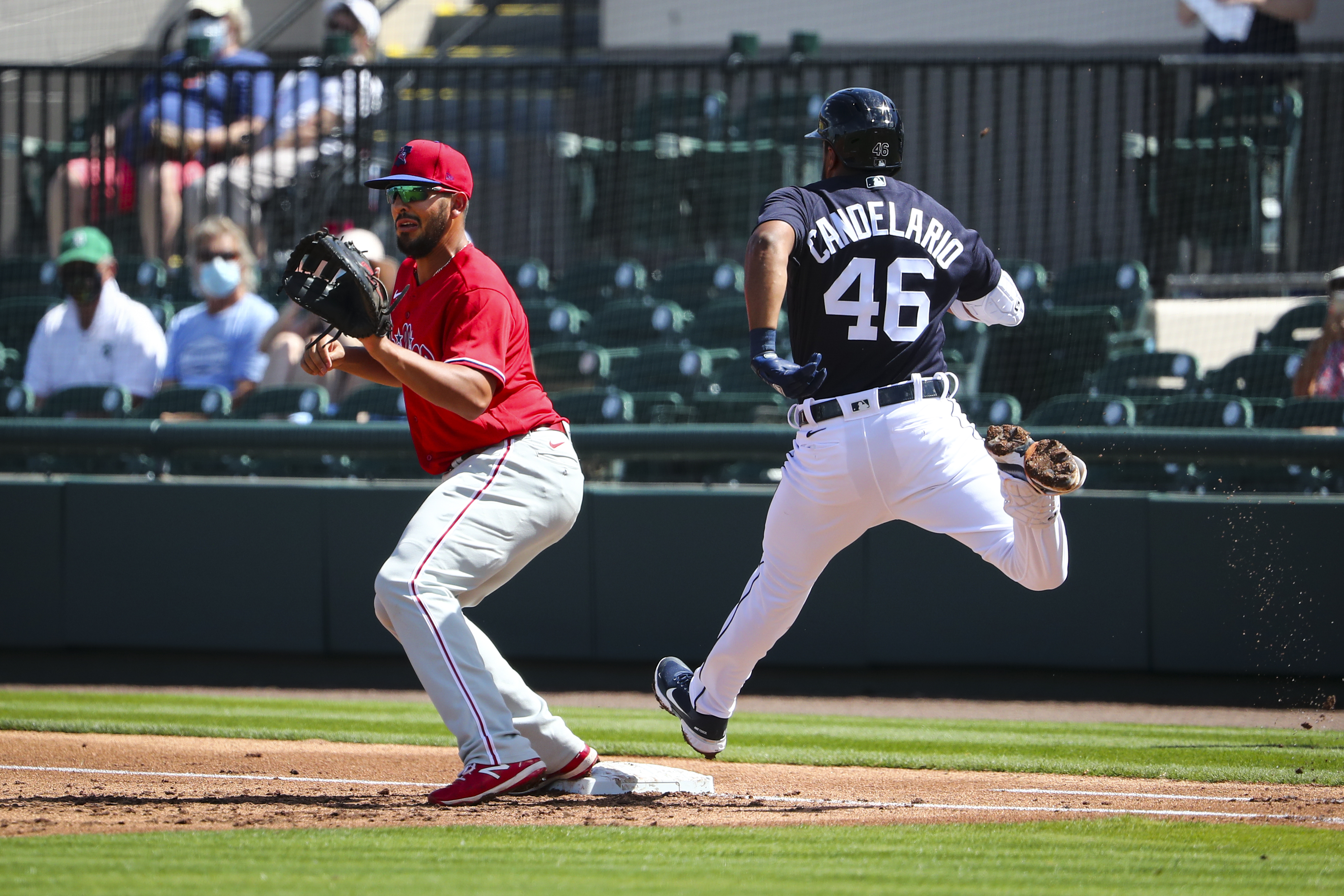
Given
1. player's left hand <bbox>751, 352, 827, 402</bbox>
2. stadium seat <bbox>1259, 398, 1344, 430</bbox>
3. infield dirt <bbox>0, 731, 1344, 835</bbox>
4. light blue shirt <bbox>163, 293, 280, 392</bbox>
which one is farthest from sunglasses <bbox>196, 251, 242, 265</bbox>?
stadium seat <bbox>1259, 398, 1344, 430</bbox>

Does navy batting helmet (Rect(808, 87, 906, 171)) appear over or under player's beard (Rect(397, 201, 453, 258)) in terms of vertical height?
over

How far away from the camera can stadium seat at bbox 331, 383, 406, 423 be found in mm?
8109

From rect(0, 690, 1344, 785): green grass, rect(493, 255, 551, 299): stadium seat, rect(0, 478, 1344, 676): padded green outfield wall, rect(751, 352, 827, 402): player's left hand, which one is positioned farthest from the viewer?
rect(493, 255, 551, 299): stadium seat

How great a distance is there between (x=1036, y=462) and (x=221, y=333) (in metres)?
6.09

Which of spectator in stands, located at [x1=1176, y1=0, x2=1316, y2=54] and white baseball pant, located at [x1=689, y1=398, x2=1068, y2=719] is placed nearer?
white baseball pant, located at [x1=689, y1=398, x2=1068, y2=719]

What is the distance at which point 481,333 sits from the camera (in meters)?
3.97

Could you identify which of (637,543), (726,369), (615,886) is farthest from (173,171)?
(615,886)

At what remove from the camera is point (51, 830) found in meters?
3.79

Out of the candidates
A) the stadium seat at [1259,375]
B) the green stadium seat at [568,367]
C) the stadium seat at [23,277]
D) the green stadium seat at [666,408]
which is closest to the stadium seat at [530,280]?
the green stadium seat at [568,367]

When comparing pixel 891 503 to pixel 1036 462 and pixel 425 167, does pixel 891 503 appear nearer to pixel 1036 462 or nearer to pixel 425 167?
pixel 1036 462

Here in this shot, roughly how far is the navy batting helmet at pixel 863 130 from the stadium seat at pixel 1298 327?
483cm

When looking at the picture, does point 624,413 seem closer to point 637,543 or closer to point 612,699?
point 637,543

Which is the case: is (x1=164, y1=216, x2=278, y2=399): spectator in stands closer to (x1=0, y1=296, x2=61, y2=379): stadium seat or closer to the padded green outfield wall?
the padded green outfield wall

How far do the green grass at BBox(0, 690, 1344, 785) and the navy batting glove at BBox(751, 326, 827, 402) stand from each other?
1787mm
